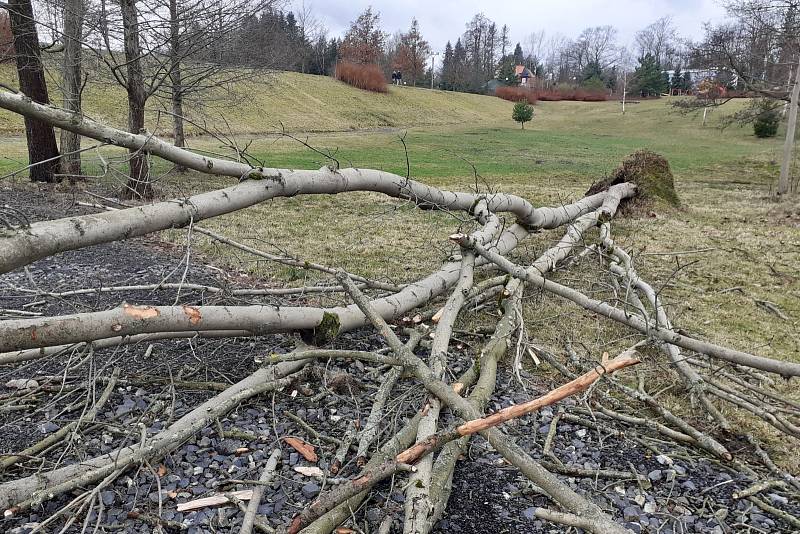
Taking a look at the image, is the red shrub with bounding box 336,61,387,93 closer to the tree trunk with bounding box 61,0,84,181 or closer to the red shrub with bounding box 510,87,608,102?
the red shrub with bounding box 510,87,608,102

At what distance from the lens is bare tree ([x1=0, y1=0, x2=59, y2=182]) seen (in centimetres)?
997

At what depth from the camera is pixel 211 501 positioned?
93.9 inches

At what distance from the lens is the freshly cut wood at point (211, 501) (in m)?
2.35

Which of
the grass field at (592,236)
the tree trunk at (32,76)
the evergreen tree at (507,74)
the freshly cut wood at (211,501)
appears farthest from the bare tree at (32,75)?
the evergreen tree at (507,74)

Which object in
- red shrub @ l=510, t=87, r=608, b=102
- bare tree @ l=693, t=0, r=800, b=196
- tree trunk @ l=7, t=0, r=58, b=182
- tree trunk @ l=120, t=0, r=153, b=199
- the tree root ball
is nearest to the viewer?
tree trunk @ l=120, t=0, r=153, b=199

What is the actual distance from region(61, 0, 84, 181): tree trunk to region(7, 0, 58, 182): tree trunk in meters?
0.34

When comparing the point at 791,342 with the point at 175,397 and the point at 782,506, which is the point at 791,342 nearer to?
the point at 782,506

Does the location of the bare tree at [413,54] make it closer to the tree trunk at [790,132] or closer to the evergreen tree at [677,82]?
the evergreen tree at [677,82]

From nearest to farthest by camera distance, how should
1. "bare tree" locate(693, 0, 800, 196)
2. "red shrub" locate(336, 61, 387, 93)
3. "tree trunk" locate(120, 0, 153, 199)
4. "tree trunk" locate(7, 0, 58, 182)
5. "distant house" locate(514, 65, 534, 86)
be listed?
"tree trunk" locate(120, 0, 153, 199) → "tree trunk" locate(7, 0, 58, 182) → "bare tree" locate(693, 0, 800, 196) → "red shrub" locate(336, 61, 387, 93) → "distant house" locate(514, 65, 534, 86)

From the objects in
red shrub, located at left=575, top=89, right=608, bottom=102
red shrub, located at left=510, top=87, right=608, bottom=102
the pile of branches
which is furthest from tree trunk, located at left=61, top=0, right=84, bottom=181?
red shrub, located at left=575, top=89, right=608, bottom=102

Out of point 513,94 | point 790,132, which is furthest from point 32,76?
point 513,94

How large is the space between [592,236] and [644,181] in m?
2.89

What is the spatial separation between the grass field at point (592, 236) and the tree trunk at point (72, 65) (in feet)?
6.61

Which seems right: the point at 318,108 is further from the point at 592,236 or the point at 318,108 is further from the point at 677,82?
the point at 677,82
